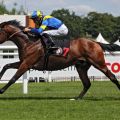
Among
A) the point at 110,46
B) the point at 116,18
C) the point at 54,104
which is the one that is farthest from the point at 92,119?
the point at 116,18

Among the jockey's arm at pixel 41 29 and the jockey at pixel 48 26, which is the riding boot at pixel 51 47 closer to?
the jockey at pixel 48 26

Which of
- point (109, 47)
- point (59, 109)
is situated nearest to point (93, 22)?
point (109, 47)

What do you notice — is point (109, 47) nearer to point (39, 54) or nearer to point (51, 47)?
point (51, 47)

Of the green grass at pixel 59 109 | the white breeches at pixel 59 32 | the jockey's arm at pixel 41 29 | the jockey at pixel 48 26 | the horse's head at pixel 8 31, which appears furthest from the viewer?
the horse's head at pixel 8 31

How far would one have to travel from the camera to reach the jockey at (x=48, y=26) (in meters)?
12.9

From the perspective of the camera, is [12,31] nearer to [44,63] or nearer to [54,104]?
[44,63]

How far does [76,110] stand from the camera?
10.5m

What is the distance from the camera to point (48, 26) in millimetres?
13125

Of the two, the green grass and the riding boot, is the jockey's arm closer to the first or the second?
the riding boot

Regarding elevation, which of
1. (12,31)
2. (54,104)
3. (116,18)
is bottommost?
(116,18)

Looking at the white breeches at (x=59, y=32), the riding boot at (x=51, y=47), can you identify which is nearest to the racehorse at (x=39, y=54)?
the riding boot at (x=51, y=47)

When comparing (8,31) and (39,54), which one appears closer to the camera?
(39,54)

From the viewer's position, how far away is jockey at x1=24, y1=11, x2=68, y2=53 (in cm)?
1294

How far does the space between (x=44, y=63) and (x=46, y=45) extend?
46 centimetres
